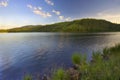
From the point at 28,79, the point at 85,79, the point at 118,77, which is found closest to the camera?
the point at 118,77

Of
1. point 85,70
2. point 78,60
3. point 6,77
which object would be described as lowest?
point 6,77

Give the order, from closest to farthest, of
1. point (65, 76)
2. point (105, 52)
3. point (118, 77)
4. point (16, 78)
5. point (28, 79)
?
1. point (118, 77)
2. point (28, 79)
3. point (65, 76)
4. point (16, 78)
5. point (105, 52)

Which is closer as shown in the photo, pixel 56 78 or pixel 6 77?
pixel 56 78

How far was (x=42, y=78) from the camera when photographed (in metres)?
14.4

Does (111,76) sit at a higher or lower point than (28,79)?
higher

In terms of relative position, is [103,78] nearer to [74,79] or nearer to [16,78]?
[74,79]

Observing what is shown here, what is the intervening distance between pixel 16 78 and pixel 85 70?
941 centimetres

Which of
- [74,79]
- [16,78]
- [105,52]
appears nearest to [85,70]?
[74,79]

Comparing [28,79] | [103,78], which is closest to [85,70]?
[103,78]

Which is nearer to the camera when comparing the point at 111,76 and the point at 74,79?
Result: the point at 111,76

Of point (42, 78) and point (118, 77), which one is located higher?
point (118, 77)

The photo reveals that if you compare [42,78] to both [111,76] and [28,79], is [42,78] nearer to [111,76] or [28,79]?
[28,79]

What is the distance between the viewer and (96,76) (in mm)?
7285

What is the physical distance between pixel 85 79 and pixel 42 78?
802 centimetres
